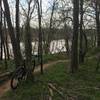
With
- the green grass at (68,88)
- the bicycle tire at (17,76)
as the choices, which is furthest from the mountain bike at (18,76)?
the green grass at (68,88)

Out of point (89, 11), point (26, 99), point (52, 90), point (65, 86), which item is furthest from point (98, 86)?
point (89, 11)

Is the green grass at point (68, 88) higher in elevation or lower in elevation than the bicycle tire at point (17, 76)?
lower

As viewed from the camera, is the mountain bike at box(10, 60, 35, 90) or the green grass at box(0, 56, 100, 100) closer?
the green grass at box(0, 56, 100, 100)

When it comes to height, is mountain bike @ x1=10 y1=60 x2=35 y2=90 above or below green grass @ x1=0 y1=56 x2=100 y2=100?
above

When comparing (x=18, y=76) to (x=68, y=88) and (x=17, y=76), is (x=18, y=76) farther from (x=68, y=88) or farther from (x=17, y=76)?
(x=68, y=88)

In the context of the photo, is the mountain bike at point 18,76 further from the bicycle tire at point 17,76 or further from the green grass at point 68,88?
the green grass at point 68,88

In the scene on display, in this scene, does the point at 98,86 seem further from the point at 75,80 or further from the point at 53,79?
the point at 53,79

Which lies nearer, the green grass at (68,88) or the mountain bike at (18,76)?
the green grass at (68,88)

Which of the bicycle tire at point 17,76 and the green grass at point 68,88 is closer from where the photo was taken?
the green grass at point 68,88

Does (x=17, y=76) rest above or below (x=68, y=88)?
above

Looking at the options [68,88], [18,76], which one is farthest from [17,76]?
[68,88]

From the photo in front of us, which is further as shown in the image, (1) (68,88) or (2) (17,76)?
(2) (17,76)

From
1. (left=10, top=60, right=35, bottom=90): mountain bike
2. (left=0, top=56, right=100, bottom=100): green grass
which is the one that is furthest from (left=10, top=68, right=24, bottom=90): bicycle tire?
(left=0, top=56, right=100, bottom=100): green grass

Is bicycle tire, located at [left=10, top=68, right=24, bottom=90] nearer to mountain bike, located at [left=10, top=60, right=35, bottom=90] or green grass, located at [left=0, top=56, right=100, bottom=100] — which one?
mountain bike, located at [left=10, top=60, right=35, bottom=90]
